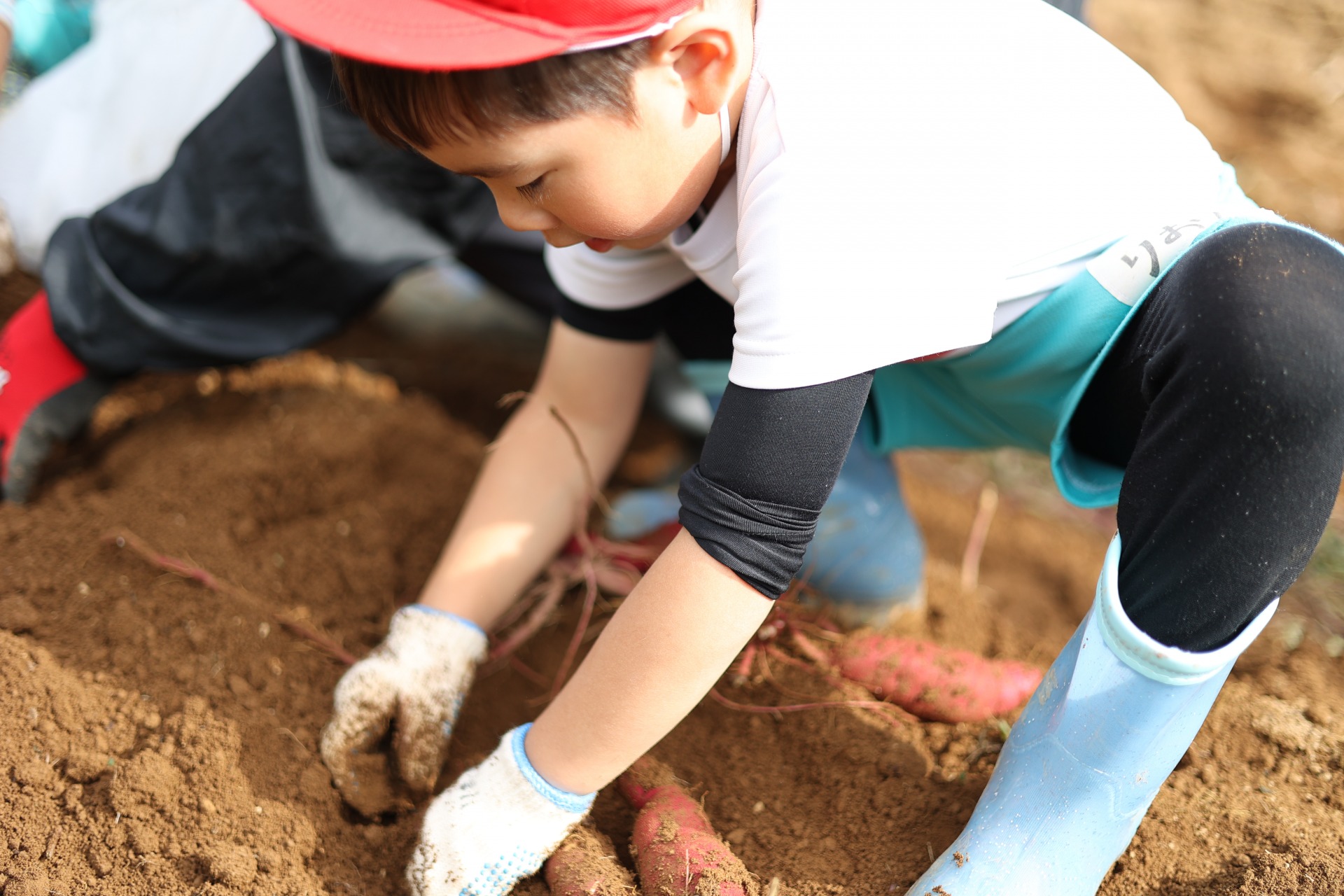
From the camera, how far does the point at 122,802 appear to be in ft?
3.72

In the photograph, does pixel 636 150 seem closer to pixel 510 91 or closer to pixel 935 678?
pixel 510 91

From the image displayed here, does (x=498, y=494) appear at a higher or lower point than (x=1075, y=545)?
higher

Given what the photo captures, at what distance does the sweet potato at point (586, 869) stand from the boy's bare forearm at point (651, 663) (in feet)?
0.29

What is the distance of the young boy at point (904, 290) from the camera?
92 cm

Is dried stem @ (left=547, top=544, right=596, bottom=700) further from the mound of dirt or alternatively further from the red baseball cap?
the red baseball cap

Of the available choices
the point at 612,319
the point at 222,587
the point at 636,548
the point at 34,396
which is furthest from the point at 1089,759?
the point at 34,396

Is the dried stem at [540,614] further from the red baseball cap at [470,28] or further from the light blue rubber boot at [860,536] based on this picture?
the red baseball cap at [470,28]

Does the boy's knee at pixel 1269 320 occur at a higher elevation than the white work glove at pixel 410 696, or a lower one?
higher

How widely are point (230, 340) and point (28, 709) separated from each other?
2.32 feet

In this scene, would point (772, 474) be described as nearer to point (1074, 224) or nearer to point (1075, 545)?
point (1074, 224)

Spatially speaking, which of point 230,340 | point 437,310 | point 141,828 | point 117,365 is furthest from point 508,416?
point 141,828

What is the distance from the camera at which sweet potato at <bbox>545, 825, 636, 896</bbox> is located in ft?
3.51

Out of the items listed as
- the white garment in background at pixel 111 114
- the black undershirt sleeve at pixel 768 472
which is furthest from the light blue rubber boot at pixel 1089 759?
the white garment in background at pixel 111 114

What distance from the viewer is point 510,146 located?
3.13 feet
